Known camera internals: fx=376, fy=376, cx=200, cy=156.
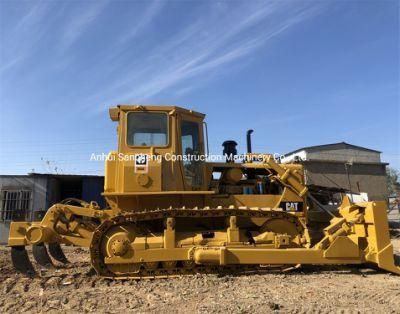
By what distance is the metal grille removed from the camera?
758 inches

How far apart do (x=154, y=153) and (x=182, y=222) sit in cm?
155

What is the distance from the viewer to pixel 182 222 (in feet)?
25.7

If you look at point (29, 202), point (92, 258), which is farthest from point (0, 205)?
point (92, 258)

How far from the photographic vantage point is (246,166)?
28.4 feet

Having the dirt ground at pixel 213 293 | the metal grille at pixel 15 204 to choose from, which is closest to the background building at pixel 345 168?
the metal grille at pixel 15 204

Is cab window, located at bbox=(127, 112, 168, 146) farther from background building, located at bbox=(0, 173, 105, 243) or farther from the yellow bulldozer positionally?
background building, located at bbox=(0, 173, 105, 243)

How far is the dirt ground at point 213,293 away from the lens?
543cm

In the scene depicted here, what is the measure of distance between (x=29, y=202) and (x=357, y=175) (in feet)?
77.8

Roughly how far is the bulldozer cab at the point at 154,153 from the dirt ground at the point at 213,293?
1.88 meters

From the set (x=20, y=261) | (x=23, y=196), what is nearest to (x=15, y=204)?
(x=23, y=196)

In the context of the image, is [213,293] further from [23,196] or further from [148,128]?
[23,196]

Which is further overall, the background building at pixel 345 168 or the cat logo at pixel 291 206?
the background building at pixel 345 168

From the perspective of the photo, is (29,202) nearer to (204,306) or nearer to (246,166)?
(246,166)

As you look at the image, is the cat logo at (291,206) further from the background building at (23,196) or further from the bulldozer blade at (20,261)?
the background building at (23,196)
